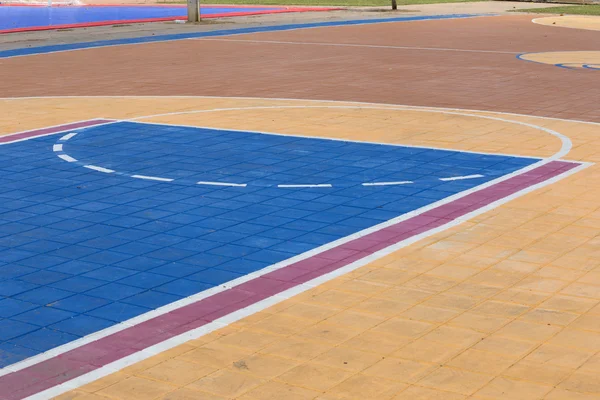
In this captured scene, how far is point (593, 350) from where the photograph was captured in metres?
6.68

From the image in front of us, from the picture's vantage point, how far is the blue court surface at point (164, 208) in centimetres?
779

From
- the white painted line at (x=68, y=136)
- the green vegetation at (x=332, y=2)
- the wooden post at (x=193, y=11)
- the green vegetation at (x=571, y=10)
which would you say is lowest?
the white painted line at (x=68, y=136)

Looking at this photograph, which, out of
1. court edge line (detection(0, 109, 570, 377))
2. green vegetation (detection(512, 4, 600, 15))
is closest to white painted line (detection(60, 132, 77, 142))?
court edge line (detection(0, 109, 570, 377))

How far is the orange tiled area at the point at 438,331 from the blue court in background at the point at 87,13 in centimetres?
2689

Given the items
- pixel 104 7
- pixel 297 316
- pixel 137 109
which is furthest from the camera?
pixel 104 7

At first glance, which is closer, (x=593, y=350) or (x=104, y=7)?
(x=593, y=350)

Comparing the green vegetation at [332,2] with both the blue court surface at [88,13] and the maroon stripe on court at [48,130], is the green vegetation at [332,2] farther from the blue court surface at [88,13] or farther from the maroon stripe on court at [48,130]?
the maroon stripe on court at [48,130]

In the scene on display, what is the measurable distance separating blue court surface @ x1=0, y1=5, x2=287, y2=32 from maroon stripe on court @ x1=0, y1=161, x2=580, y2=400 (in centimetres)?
2557

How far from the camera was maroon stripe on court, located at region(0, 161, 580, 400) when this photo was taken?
6301 mm

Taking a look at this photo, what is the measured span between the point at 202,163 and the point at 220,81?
7617 mm

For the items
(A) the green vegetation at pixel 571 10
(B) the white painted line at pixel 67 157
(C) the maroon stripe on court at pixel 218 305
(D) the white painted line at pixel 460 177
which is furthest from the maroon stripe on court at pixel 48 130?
(A) the green vegetation at pixel 571 10

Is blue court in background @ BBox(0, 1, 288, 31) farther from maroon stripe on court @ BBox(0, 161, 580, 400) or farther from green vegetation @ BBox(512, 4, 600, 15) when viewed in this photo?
maroon stripe on court @ BBox(0, 161, 580, 400)

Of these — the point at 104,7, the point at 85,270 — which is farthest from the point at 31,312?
the point at 104,7

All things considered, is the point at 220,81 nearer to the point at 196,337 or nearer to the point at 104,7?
the point at 196,337
